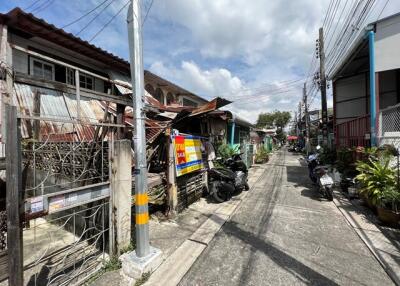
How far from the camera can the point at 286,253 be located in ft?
11.3

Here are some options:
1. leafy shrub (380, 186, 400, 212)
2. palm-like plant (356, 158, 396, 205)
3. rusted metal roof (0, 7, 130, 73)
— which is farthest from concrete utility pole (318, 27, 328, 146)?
rusted metal roof (0, 7, 130, 73)

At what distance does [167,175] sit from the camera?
4883 mm

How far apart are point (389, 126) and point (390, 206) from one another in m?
3.04

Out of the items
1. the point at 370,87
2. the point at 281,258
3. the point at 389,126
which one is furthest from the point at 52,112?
the point at 370,87

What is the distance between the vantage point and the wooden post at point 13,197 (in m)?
1.98

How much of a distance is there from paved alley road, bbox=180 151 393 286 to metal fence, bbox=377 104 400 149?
253 centimetres

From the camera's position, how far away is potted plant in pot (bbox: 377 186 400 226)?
13.9 feet

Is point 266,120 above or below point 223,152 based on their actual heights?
above

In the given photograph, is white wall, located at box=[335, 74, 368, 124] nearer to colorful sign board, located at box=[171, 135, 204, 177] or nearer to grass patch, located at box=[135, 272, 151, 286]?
colorful sign board, located at box=[171, 135, 204, 177]

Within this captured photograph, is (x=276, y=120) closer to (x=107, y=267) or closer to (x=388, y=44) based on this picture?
(x=388, y=44)

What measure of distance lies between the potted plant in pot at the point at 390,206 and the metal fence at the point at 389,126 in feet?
6.76

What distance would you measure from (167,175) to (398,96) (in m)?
11.7

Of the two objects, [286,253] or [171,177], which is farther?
[171,177]

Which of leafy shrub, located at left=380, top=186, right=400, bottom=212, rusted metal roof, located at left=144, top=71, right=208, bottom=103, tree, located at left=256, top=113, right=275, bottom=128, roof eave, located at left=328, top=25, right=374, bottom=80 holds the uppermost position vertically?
tree, located at left=256, top=113, right=275, bottom=128
